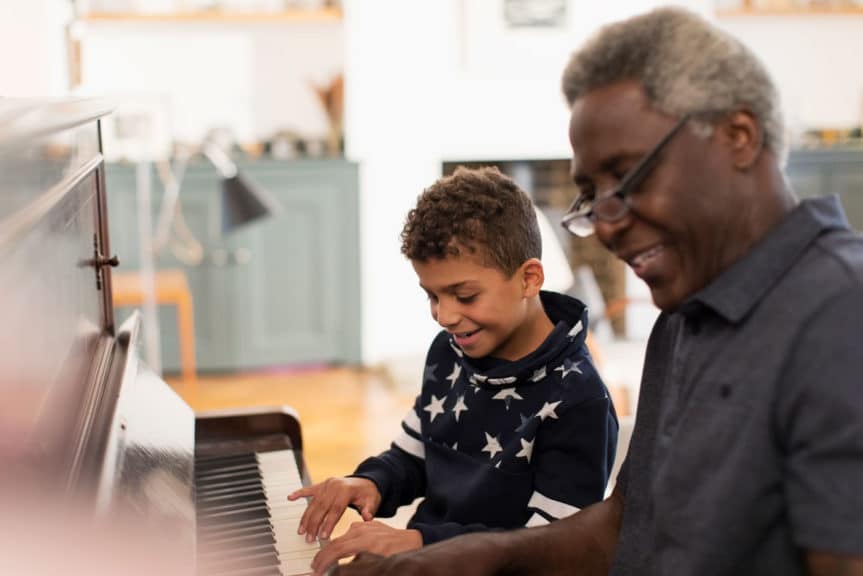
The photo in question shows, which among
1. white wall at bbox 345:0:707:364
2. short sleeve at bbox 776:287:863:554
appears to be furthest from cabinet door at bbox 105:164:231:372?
short sleeve at bbox 776:287:863:554

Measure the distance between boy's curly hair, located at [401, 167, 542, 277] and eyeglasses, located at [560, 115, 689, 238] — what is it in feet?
1.67

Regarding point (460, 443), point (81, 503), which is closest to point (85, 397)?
point (81, 503)

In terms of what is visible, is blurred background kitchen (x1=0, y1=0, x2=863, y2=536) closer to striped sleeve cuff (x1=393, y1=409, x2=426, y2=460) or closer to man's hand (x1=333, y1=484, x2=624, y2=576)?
striped sleeve cuff (x1=393, y1=409, x2=426, y2=460)

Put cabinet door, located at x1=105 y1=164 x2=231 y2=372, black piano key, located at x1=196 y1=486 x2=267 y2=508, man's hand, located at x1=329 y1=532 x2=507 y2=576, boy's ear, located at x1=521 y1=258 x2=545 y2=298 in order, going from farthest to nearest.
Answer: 1. cabinet door, located at x1=105 y1=164 x2=231 y2=372
2. boy's ear, located at x1=521 y1=258 x2=545 y2=298
3. black piano key, located at x1=196 y1=486 x2=267 y2=508
4. man's hand, located at x1=329 y1=532 x2=507 y2=576

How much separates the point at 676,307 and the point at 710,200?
0.43 ft

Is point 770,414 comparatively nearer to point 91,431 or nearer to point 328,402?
point 91,431

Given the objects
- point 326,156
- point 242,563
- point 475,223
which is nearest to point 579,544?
point 242,563

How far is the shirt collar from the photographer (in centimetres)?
96

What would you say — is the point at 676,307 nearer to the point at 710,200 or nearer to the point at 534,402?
the point at 710,200

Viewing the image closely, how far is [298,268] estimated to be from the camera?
5195mm

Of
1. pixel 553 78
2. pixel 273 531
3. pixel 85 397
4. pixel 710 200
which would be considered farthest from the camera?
pixel 553 78

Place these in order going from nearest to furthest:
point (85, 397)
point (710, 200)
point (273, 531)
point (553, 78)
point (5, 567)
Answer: point (5, 567) → point (710, 200) → point (85, 397) → point (273, 531) → point (553, 78)

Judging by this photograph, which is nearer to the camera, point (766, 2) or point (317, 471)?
point (317, 471)

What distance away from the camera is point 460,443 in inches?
63.2
